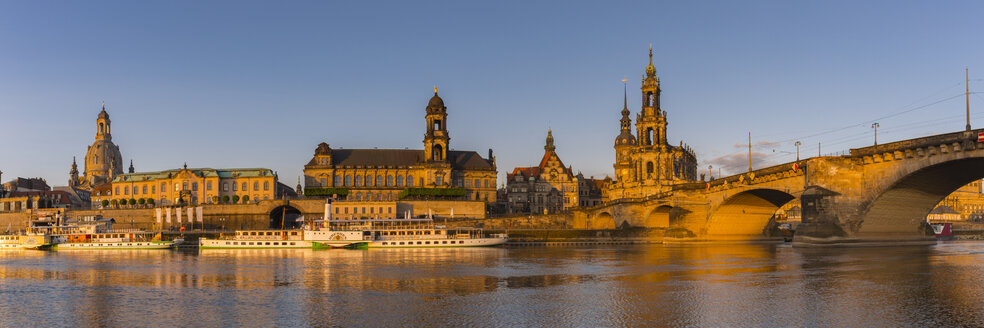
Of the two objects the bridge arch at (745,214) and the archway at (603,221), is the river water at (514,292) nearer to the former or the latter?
the bridge arch at (745,214)

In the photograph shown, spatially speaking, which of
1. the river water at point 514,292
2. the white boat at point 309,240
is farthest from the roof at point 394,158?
the river water at point 514,292

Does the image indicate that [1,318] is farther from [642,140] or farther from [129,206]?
[642,140]

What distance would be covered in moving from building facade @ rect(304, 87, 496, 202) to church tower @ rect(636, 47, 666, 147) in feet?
85.1

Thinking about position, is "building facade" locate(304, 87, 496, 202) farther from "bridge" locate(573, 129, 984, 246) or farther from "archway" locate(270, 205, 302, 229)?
"bridge" locate(573, 129, 984, 246)

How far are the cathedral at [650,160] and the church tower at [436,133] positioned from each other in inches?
1195

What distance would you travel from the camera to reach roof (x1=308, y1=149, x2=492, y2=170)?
131375 millimetres

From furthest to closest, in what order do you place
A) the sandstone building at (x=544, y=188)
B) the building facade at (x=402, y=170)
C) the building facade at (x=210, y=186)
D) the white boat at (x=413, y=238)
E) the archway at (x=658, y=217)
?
the sandstone building at (x=544, y=188) → the building facade at (x=402, y=170) → the building facade at (x=210, y=186) → the archway at (x=658, y=217) → the white boat at (x=413, y=238)

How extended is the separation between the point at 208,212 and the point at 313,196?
15.4m

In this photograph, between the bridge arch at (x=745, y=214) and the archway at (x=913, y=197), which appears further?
the bridge arch at (x=745, y=214)

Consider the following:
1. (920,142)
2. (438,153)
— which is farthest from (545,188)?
(920,142)

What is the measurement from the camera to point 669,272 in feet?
155

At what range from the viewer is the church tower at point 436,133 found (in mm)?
128875

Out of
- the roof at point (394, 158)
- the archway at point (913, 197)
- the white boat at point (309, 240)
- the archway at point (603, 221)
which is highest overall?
the roof at point (394, 158)

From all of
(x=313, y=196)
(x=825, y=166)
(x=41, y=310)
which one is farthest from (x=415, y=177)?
(x=41, y=310)
